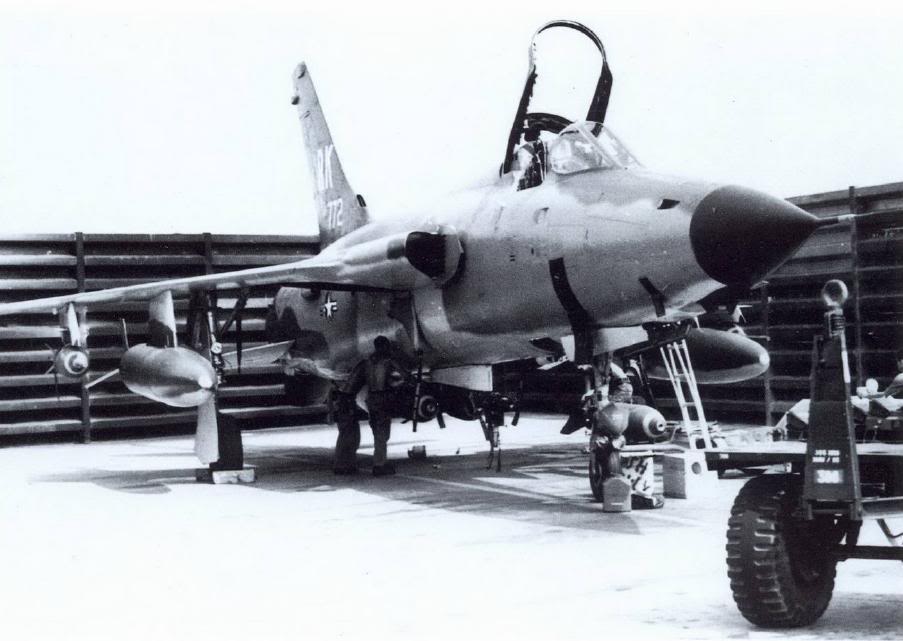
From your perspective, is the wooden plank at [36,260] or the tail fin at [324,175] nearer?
the tail fin at [324,175]

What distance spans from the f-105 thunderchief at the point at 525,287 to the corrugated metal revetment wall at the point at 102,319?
6463 mm

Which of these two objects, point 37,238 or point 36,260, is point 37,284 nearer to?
point 36,260

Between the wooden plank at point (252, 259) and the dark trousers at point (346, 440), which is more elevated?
the wooden plank at point (252, 259)

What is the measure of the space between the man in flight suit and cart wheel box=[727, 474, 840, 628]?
21.2 feet

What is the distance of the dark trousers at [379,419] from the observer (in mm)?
11281

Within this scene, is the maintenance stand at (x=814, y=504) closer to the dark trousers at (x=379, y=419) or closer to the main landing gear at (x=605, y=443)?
the main landing gear at (x=605, y=443)

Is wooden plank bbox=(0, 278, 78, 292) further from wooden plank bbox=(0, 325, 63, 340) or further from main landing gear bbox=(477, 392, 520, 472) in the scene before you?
main landing gear bbox=(477, 392, 520, 472)

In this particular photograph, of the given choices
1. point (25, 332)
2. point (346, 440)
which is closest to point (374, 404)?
point (346, 440)

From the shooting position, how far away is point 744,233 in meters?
7.55

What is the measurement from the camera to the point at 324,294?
12922 millimetres

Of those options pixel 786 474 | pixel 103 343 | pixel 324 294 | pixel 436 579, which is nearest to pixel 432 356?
pixel 324 294

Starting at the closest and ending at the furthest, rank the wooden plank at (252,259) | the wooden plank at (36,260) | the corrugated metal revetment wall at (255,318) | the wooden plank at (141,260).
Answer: the corrugated metal revetment wall at (255,318), the wooden plank at (36,260), the wooden plank at (141,260), the wooden plank at (252,259)

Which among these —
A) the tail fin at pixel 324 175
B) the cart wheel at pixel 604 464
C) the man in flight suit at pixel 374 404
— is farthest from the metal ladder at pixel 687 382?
the tail fin at pixel 324 175

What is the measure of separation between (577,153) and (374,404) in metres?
3.62
